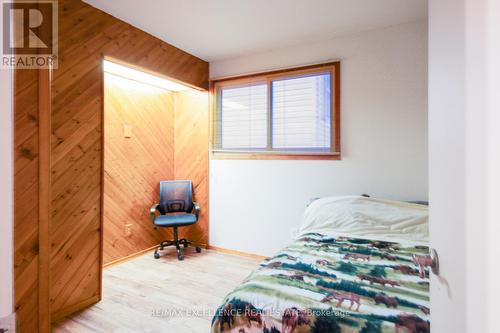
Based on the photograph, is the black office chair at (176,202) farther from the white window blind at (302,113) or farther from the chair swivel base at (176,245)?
the white window blind at (302,113)

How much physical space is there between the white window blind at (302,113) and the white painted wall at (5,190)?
9.34 ft

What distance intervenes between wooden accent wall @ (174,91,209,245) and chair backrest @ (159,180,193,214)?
5.4 inches

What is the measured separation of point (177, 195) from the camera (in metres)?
3.96

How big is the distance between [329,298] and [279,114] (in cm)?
257

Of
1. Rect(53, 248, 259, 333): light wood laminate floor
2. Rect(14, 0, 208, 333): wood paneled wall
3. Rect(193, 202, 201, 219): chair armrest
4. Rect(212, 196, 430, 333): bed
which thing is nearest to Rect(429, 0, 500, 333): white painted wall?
Rect(212, 196, 430, 333): bed

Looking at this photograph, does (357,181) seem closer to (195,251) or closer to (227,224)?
(227,224)

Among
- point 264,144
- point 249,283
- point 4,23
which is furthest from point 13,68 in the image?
point 264,144

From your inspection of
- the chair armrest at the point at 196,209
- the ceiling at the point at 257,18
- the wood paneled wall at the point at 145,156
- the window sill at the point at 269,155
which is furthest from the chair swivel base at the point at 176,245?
the ceiling at the point at 257,18

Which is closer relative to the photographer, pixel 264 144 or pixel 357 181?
pixel 357 181

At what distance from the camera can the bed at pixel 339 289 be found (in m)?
1.15

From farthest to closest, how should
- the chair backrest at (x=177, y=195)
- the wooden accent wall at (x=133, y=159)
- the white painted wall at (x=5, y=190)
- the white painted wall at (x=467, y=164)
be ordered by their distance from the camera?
the chair backrest at (x=177, y=195) < the wooden accent wall at (x=133, y=159) < the white painted wall at (x=5, y=190) < the white painted wall at (x=467, y=164)

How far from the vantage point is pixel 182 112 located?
4.20 meters

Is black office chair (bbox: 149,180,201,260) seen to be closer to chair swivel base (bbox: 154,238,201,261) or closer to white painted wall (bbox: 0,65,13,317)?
chair swivel base (bbox: 154,238,201,261)

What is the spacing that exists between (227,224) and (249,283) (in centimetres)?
238
